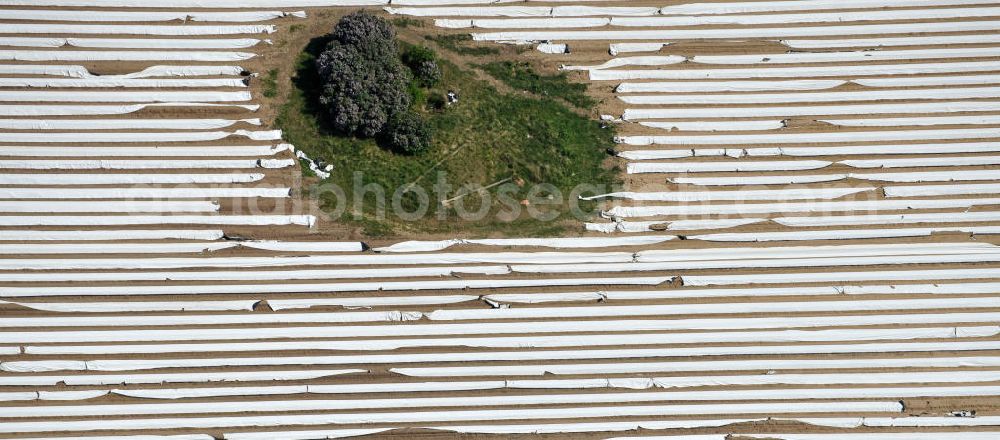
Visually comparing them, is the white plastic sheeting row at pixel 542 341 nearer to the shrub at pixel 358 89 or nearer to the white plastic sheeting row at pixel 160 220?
the white plastic sheeting row at pixel 160 220

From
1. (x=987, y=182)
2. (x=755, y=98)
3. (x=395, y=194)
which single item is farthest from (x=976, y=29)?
(x=395, y=194)

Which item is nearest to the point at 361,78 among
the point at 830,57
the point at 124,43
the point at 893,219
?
the point at 124,43

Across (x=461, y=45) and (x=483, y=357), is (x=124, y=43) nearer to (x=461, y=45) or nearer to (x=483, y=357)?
(x=461, y=45)

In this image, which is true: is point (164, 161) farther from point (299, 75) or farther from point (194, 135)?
point (299, 75)

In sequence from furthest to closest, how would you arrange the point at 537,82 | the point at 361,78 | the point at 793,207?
1. the point at 537,82
2. the point at 793,207
3. the point at 361,78

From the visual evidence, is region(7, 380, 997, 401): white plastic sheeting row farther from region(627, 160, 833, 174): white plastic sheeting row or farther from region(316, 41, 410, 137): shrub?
region(316, 41, 410, 137): shrub
